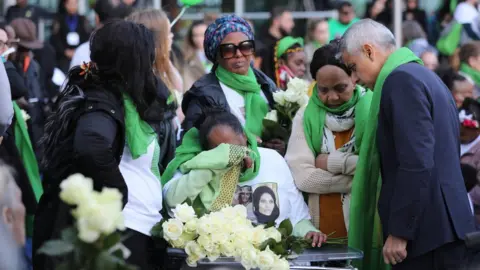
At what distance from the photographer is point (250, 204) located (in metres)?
5.00

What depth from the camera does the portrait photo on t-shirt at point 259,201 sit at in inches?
196

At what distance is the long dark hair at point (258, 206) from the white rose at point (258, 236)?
457mm

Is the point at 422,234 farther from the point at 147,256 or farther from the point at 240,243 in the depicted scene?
the point at 147,256

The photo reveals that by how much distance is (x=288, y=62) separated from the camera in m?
8.02

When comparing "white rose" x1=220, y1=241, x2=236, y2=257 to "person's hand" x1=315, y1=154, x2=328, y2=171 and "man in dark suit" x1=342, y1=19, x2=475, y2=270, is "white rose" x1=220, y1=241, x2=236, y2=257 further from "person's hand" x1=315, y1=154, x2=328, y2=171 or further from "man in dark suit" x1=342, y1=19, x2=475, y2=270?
"person's hand" x1=315, y1=154, x2=328, y2=171

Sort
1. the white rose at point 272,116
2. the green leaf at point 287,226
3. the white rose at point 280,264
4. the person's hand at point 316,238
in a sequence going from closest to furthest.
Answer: the white rose at point 280,264, the green leaf at point 287,226, the person's hand at point 316,238, the white rose at point 272,116

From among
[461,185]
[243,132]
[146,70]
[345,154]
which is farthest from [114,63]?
[461,185]

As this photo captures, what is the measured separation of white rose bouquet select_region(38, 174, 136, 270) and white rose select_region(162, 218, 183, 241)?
1557 millimetres

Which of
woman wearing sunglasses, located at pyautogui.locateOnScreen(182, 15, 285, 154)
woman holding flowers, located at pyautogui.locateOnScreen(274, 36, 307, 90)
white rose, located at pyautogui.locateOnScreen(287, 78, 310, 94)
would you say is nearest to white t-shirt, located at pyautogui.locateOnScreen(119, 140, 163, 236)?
woman wearing sunglasses, located at pyautogui.locateOnScreen(182, 15, 285, 154)

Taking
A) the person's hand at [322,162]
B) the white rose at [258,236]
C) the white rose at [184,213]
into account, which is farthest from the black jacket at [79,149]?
the person's hand at [322,162]

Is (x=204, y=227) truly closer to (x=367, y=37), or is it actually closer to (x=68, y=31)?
(x=367, y=37)

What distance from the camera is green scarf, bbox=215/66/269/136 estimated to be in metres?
5.84

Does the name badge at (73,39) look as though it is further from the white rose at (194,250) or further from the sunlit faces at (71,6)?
→ the white rose at (194,250)

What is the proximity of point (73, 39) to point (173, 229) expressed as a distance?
24.9 feet
